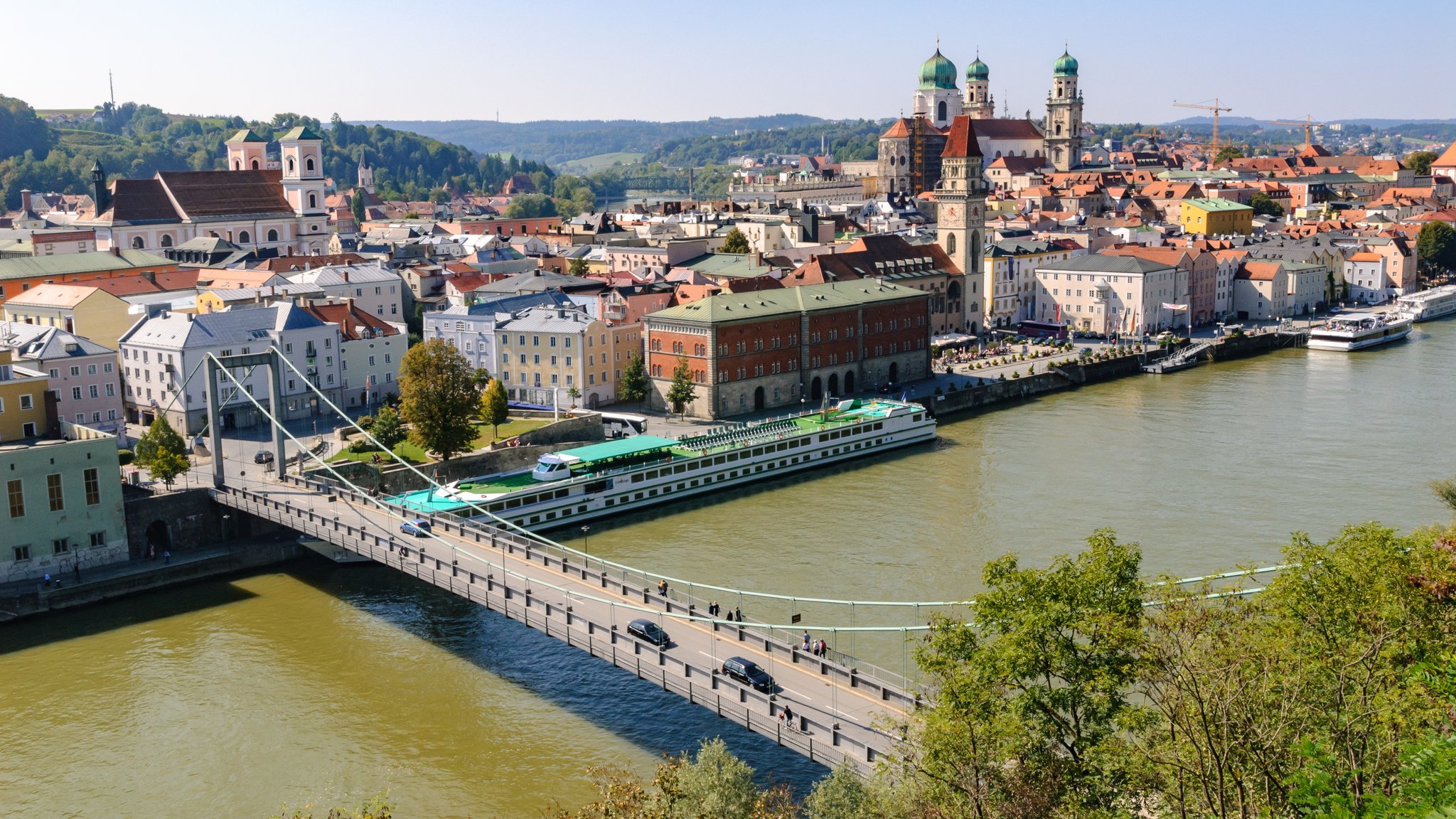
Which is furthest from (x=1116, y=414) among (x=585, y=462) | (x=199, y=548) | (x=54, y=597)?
(x=54, y=597)

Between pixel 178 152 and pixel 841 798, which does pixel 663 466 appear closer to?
pixel 841 798

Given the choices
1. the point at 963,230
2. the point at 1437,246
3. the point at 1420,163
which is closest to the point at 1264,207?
the point at 1437,246

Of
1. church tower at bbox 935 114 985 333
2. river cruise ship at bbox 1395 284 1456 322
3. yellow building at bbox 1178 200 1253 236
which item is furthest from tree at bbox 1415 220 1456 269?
church tower at bbox 935 114 985 333

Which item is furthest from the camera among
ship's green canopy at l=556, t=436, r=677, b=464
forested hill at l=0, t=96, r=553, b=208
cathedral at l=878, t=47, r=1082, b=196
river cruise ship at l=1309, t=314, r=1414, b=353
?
forested hill at l=0, t=96, r=553, b=208

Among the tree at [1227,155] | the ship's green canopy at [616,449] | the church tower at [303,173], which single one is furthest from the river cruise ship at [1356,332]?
the tree at [1227,155]

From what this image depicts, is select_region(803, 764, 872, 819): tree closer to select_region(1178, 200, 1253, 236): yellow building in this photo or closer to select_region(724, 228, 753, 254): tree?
select_region(724, 228, 753, 254): tree

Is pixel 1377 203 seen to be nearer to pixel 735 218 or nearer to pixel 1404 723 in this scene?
pixel 735 218
